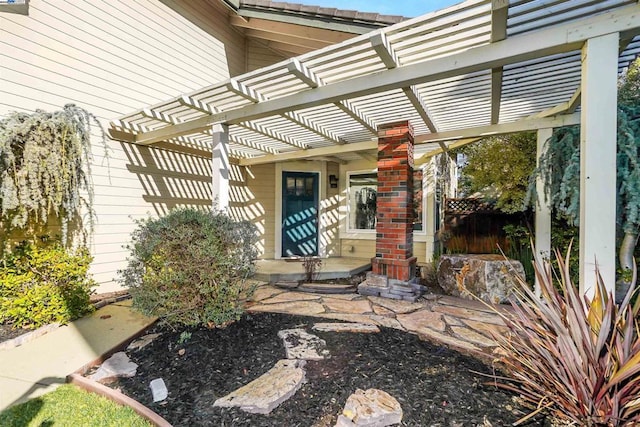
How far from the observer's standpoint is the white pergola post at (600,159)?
2029 mm

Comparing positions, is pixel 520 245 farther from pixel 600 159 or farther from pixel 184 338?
pixel 184 338

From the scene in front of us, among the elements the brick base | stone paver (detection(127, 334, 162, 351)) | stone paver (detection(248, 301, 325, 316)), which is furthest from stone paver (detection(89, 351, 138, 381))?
the brick base

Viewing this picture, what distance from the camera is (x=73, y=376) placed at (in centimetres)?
233

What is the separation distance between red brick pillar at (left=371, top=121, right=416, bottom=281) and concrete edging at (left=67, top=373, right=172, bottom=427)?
120 inches

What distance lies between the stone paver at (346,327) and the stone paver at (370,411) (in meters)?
0.96

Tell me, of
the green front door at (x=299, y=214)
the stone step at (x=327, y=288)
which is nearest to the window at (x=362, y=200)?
the green front door at (x=299, y=214)

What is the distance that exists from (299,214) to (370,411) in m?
5.79

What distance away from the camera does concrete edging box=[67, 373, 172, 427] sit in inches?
71.2

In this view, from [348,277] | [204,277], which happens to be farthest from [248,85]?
[348,277]

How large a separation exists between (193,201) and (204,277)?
3.45m

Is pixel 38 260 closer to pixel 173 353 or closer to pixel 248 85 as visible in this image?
pixel 173 353

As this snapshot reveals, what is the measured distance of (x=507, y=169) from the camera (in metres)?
5.50

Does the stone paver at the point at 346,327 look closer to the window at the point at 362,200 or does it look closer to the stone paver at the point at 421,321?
the stone paver at the point at 421,321

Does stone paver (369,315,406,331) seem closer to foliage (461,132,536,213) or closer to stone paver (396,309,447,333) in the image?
stone paver (396,309,447,333)
